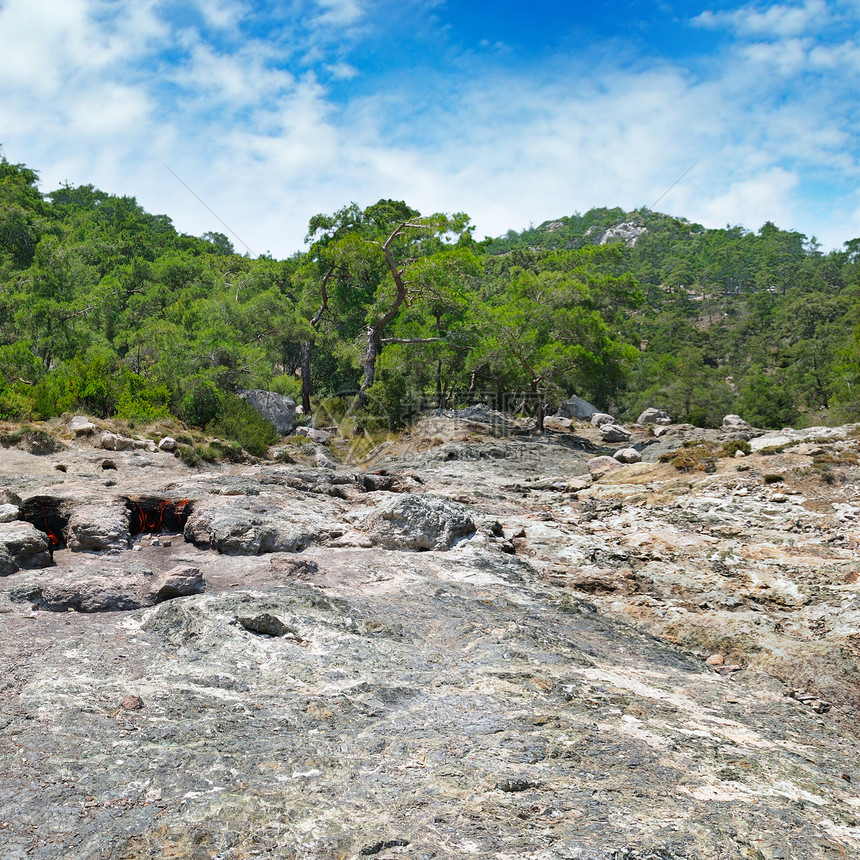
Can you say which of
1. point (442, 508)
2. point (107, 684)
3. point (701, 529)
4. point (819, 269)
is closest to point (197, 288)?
point (442, 508)

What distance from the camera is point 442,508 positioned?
361 inches

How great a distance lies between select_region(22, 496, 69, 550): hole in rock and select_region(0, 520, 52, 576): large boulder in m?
1.15

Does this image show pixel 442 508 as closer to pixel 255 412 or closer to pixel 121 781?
pixel 121 781

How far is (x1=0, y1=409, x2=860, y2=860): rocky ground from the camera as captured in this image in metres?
3.07

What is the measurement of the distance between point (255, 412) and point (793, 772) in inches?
622

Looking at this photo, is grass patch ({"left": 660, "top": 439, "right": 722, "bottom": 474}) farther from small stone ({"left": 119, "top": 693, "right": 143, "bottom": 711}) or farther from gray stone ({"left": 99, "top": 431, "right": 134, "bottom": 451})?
small stone ({"left": 119, "top": 693, "right": 143, "bottom": 711})

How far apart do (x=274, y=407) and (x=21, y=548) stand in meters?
13.6

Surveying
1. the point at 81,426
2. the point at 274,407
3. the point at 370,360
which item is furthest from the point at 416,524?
the point at 370,360

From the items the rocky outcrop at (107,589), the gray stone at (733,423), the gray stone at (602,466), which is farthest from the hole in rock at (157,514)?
the gray stone at (733,423)

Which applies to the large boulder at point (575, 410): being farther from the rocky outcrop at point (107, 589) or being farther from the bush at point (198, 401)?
the rocky outcrop at point (107, 589)

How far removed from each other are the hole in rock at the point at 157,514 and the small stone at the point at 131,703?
4944 millimetres

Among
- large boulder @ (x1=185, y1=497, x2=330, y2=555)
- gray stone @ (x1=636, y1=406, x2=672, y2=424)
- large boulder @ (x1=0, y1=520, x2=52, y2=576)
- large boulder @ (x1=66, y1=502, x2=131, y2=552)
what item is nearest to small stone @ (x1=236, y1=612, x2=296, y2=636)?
large boulder @ (x1=185, y1=497, x2=330, y2=555)

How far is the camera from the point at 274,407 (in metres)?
19.8

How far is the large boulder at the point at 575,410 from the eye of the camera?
1309 inches
